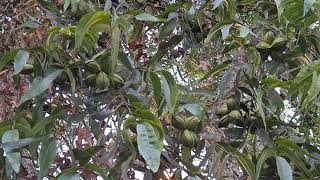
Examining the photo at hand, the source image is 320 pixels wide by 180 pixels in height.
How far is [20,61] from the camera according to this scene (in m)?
0.88

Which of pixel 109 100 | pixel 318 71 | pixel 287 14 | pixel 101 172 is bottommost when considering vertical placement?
pixel 101 172

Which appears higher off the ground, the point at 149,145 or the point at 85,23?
the point at 85,23

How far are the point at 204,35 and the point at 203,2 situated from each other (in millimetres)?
106

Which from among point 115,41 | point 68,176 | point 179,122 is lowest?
point 68,176

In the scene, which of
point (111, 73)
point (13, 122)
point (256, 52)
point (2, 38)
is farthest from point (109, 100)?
point (2, 38)

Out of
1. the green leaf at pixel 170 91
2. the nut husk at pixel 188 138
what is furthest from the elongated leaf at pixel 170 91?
the nut husk at pixel 188 138

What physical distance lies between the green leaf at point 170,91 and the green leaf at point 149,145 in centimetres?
10

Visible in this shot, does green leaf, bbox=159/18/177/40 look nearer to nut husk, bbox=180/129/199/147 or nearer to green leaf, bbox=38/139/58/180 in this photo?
nut husk, bbox=180/129/199/147

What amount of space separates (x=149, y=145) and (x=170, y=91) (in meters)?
0.17

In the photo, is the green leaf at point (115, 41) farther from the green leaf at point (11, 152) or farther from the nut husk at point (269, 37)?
the nut husk at point (269, 37)

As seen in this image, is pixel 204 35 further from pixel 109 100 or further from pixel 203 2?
pixel 109 100

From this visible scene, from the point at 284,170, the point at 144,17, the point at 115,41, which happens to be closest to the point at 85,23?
the point at 115,41

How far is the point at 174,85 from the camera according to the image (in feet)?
3.07

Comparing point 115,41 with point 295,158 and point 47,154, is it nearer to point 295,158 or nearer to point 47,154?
point 47,154
